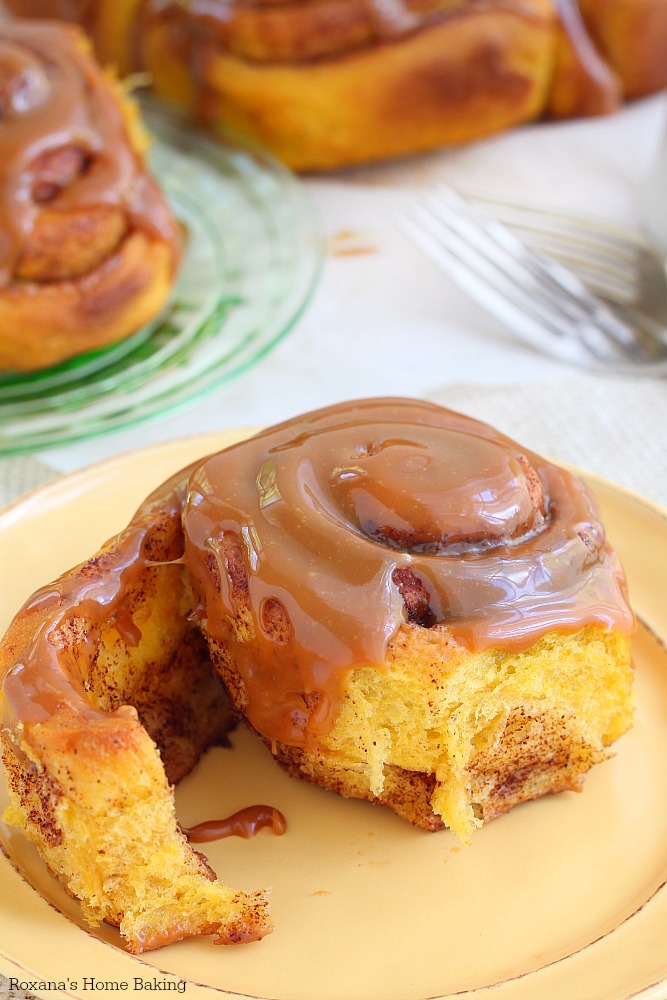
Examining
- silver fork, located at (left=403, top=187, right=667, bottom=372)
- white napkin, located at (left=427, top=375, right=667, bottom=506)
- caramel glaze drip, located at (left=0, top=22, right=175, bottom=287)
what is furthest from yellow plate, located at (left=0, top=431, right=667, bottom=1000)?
silver fork, located at (left=403, top=187, right=667, bottom=372)

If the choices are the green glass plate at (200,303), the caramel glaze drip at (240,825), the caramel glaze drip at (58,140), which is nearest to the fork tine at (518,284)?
the green glass plate at (200,303)

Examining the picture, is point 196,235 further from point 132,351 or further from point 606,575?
point 606,575

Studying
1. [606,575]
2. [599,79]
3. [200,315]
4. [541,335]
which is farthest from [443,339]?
[606,575]

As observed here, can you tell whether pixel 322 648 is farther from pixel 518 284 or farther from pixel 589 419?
pixel 518 284

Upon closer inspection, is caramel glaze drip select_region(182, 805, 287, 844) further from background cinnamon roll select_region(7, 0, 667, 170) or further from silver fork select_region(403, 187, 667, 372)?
background cinnamon roll select_region(7, 0, 667, 170)

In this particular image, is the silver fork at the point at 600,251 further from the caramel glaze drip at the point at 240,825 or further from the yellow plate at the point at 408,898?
the caramel glaze drip at the point at 240,825
